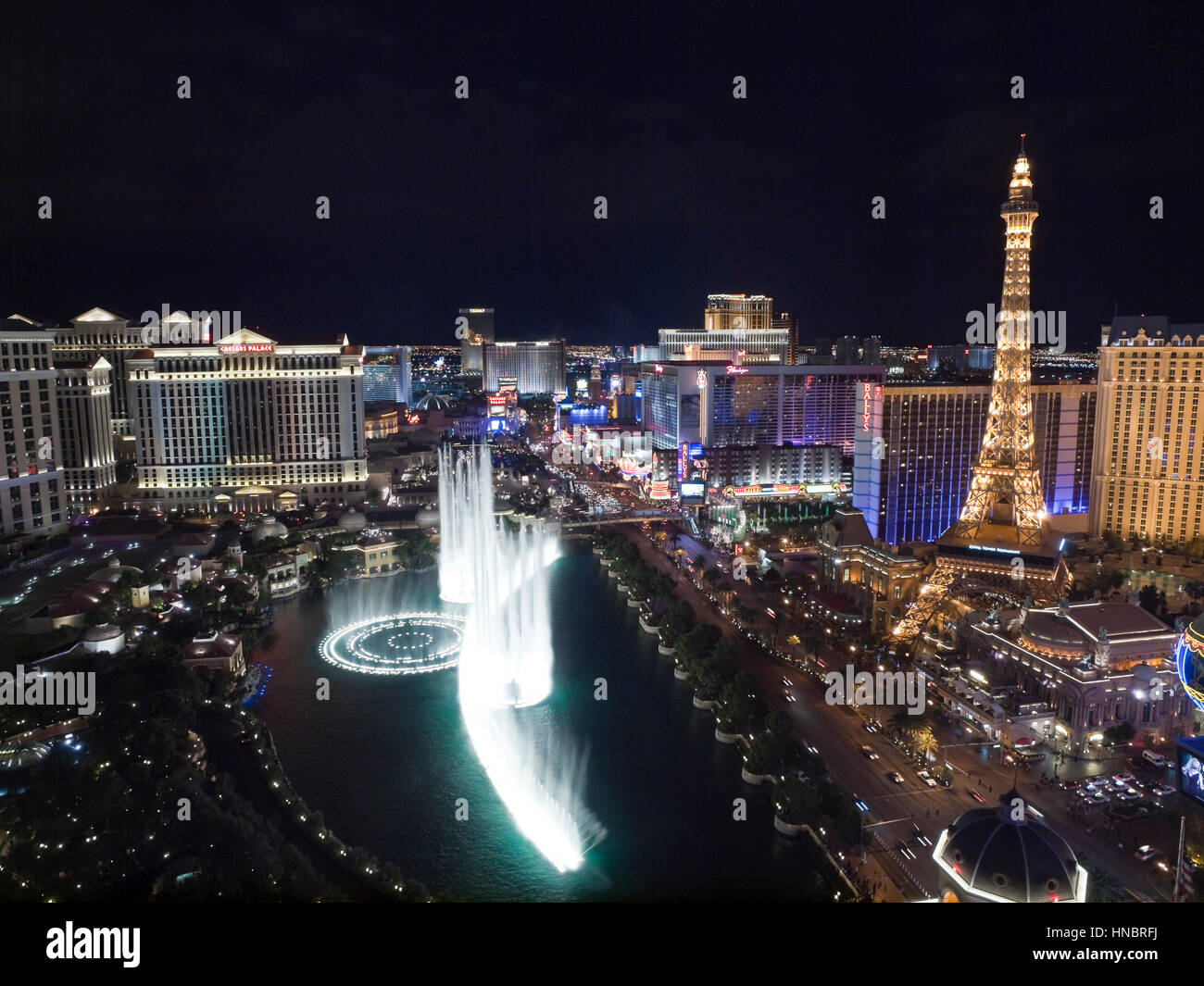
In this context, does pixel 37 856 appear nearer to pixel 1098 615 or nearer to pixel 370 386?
pixel 1098 615

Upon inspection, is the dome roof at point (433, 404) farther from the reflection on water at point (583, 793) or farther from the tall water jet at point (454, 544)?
the reflection on water at point (583, 793)

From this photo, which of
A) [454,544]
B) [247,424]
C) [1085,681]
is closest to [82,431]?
[247,424]

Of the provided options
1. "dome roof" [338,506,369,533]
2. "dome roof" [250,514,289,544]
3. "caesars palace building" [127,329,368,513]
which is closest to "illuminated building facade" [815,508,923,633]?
"dome roof" [338,506,369,533]

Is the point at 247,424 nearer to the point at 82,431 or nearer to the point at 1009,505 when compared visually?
the point at 82,431

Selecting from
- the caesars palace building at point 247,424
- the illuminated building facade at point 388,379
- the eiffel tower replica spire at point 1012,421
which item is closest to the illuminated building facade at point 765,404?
the caesars palace building at point 247,424

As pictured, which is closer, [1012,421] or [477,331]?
[1012,421]
